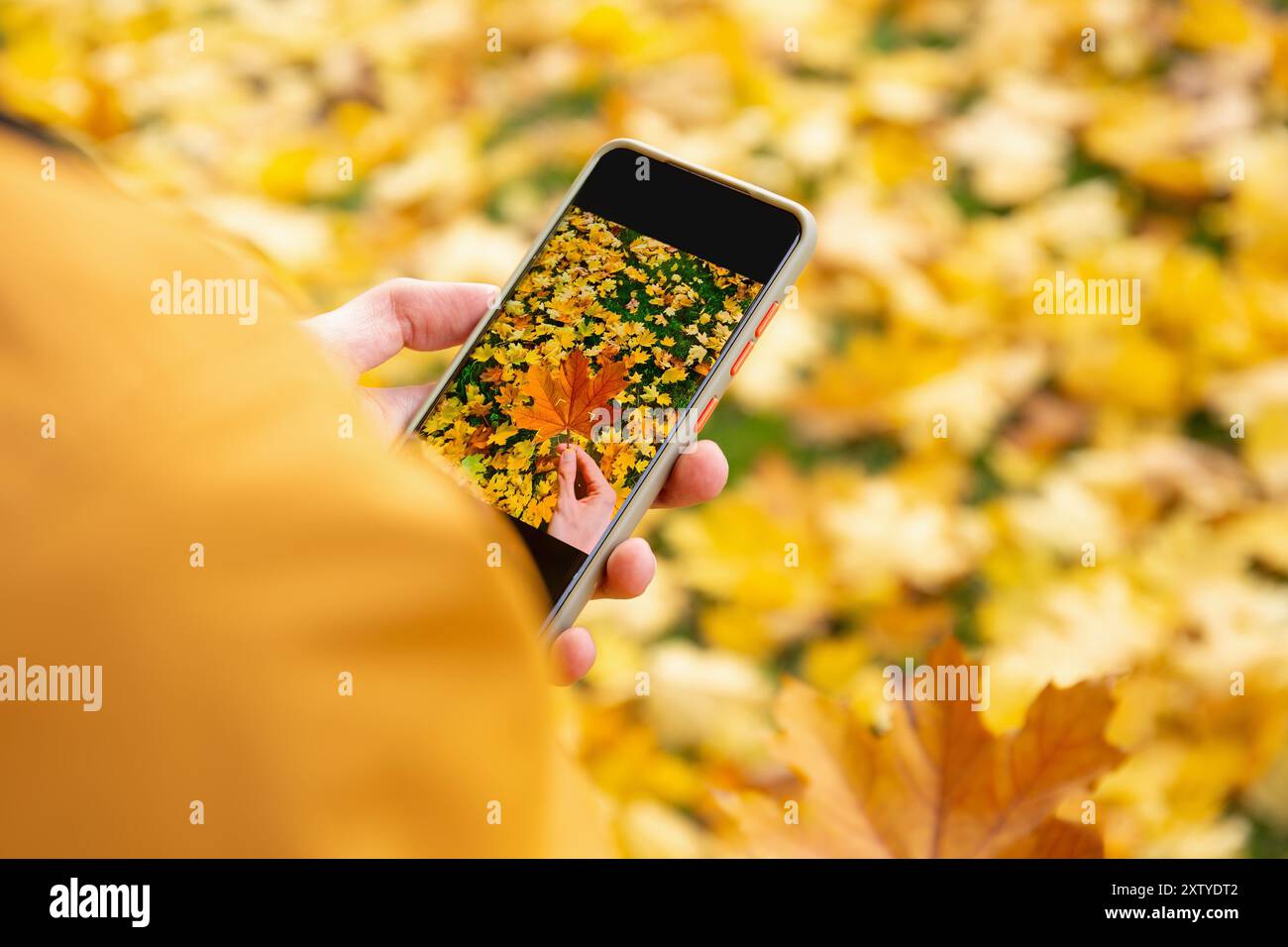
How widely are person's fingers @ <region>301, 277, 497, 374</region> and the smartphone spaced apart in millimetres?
105

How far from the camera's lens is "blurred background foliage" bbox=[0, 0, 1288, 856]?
3.28ft

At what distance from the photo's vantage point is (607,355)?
90 centimetres

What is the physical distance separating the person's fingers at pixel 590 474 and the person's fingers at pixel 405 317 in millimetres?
242

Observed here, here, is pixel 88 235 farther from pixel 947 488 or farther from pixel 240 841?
pixel 947 488

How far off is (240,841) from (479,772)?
0.08m

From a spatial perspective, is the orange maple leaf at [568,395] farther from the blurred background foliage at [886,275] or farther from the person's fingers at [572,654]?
the blurred background foliage at [886,275]

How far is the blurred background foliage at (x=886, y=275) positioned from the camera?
100cm

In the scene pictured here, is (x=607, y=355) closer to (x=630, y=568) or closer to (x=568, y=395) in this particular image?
(x=568, y=395)

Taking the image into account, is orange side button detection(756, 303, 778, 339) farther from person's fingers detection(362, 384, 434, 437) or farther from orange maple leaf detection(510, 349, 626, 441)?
person's fingers detection(362, 384, 434, 437)

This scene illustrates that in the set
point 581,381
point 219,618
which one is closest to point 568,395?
point 581,381

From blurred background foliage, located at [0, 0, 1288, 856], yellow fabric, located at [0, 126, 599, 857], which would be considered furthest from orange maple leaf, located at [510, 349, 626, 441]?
yellow fabric, located at [0, 126, 599, 857]

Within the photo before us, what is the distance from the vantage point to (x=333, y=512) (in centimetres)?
34

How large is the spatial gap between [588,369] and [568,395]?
0.10 feet
